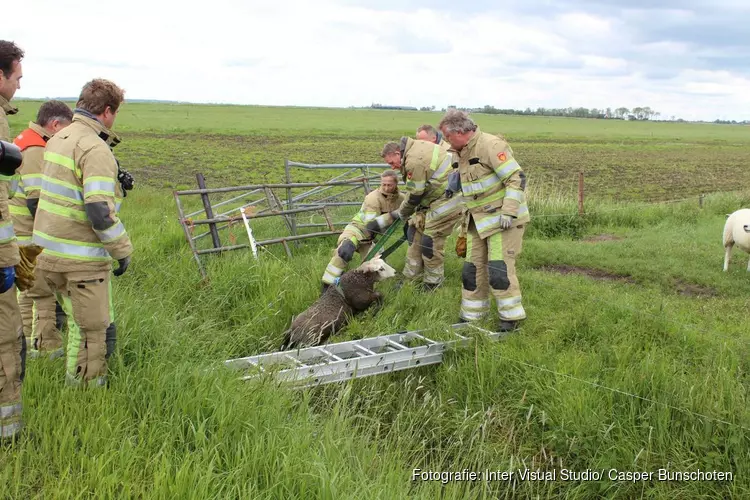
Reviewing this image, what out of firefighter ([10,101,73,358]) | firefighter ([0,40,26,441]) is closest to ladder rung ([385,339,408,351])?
firefighter ([10,101,73,358])

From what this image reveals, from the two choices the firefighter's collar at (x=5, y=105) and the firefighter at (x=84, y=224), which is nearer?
the firefighter's collar at (x=5, y=105)

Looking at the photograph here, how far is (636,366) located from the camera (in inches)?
170

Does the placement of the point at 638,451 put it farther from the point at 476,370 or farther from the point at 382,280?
the point at 382,280

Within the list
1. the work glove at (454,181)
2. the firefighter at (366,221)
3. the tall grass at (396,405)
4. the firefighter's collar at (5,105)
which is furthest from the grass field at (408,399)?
the firefighter's collar at (5,105)

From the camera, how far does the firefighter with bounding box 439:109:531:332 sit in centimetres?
548

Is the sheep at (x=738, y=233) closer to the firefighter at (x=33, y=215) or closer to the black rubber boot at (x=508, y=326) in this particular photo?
the black rubber boot at (x=508, y=326)

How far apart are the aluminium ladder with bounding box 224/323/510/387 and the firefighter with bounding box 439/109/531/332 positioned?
38 centimetres

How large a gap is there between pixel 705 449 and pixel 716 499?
1.12 feet

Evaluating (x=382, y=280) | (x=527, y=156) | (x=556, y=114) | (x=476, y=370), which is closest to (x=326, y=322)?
(x=382, y=280)

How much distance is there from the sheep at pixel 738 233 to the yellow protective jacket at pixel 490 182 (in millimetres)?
3764

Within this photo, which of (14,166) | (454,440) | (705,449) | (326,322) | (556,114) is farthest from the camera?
(556,114)

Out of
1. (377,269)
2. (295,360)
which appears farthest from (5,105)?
(377,269)

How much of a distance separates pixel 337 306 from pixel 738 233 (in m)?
5.56

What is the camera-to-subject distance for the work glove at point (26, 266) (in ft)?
11.1
